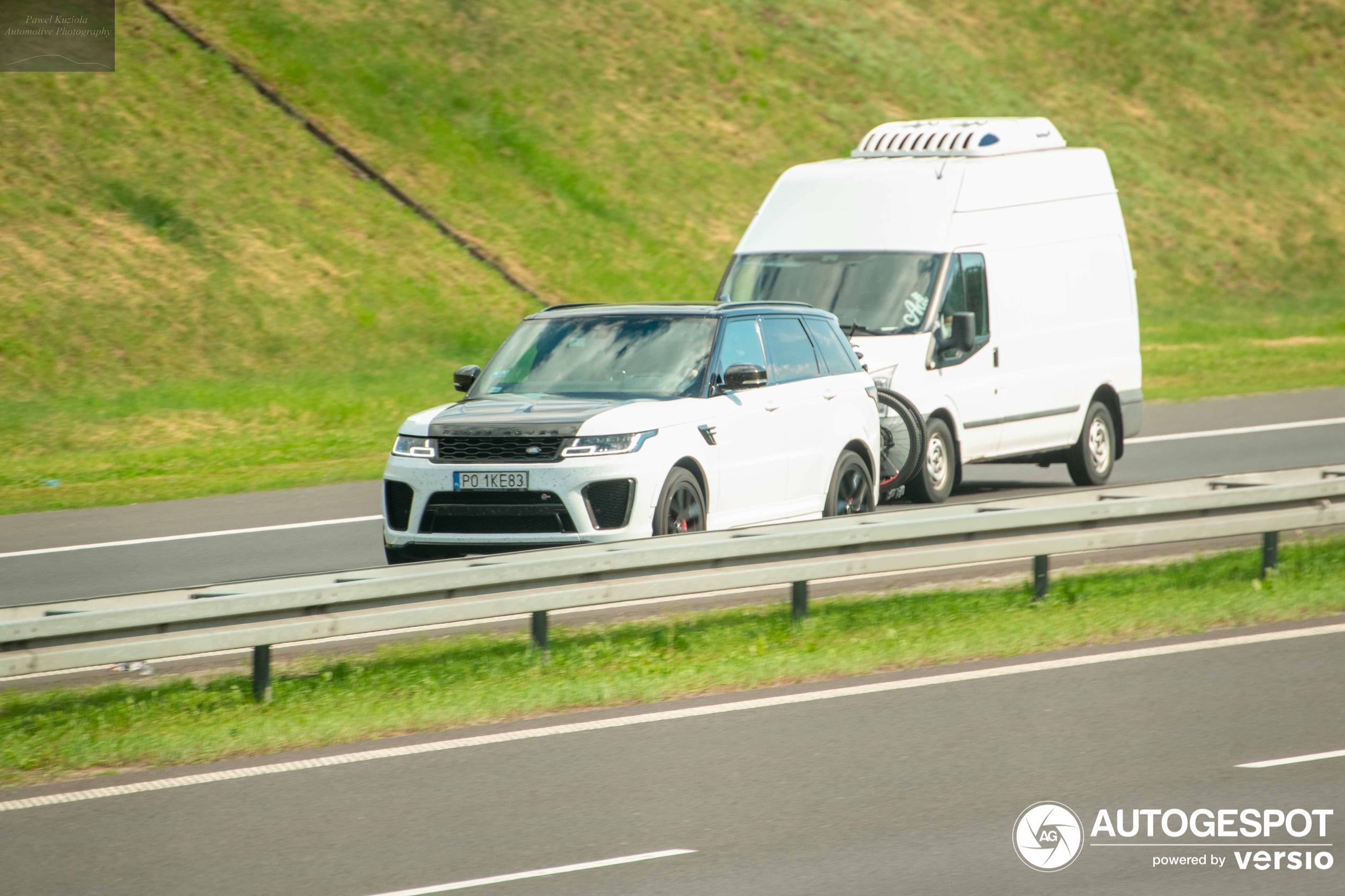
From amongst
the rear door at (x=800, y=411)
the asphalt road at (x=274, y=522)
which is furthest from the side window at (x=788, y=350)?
the asphalt road at (x=274, y=522)

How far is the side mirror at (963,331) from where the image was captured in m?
15.0

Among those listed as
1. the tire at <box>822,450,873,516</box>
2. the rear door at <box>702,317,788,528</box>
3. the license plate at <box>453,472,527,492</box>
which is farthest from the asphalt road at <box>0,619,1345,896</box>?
the tire at <box>822,450,873,516</box>

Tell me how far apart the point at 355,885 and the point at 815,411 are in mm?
7176

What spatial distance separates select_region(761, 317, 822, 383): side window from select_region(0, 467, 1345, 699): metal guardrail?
237 centimetres

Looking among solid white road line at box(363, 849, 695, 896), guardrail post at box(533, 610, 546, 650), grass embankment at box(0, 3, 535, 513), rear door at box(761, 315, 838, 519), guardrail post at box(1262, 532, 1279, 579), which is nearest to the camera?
solid white road line at box(363, 849, 695, 896)

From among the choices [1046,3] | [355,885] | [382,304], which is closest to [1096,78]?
[1046,3]

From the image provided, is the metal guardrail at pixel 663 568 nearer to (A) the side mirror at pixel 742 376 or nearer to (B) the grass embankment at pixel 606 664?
(B) the grass embankment at pixel 606 664

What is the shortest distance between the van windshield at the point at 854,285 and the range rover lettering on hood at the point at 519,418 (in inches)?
182

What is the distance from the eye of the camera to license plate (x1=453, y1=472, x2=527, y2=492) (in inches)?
414

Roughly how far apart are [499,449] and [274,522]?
555 centimetres

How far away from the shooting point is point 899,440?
14.5 metres

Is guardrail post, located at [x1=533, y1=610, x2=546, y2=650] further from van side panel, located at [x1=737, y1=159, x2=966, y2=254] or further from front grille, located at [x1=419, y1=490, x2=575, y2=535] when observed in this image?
van side panel, located at [x1=737, y1=159, x2=966, y2=254]

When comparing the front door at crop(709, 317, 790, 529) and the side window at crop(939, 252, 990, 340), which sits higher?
the side window at crop(939, 252, 990, 340)

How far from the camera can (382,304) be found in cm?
2902
